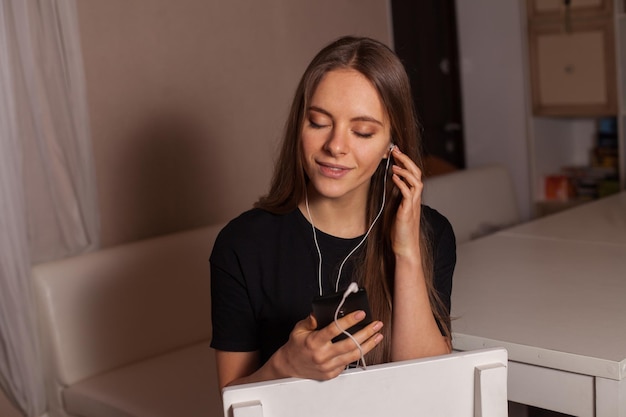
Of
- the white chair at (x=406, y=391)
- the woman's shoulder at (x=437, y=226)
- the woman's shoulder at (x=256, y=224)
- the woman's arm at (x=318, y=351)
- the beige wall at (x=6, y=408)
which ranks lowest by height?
the beige wall at (x=6, y=408)

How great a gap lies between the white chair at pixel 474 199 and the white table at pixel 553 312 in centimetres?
61

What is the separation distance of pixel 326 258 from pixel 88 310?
3.57ft

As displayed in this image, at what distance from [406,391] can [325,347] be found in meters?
0.14

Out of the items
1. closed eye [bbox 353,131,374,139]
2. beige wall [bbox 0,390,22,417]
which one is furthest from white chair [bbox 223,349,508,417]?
beige wall [bbox 0,390,22,417]

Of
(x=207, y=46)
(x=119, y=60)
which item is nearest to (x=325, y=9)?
(x=207, y=46)

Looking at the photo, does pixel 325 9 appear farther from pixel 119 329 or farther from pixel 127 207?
pixel 119 329

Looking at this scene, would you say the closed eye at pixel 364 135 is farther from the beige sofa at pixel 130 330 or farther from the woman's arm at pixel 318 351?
the beige sofa at pixel 130 330

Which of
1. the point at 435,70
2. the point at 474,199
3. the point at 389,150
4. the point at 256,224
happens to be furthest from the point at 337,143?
the point at 435,70

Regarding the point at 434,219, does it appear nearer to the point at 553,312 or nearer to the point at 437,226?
the point at 437,226

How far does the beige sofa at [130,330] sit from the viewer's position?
93.4 inches

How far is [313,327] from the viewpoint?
52.3 inches

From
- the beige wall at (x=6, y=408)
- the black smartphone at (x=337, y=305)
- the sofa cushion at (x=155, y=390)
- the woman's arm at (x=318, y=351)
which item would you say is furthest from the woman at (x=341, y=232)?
the beige wall at (x=6, y=408)

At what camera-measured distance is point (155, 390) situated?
2.37 metres

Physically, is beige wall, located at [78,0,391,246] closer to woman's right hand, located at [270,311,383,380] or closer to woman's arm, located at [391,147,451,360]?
woman's arm, located at [391,147,451,360]
